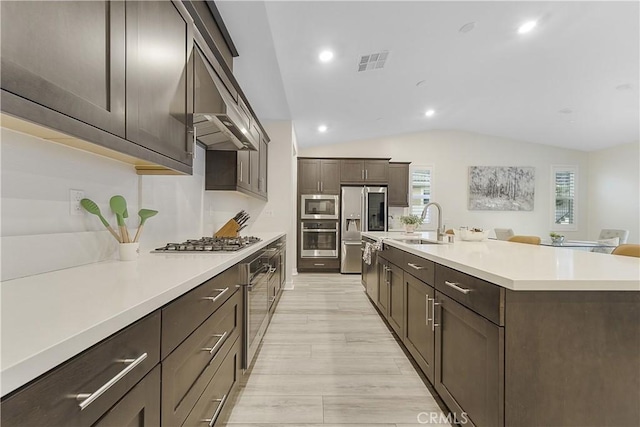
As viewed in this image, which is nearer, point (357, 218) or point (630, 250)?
point (630, 250)

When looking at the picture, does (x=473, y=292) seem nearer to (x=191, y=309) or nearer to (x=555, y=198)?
(x=191, y=309)

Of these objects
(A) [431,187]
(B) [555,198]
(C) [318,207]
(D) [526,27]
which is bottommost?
(C) [318,207]

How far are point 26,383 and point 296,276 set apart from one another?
5212 millimetres

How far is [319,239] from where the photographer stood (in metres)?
5.86

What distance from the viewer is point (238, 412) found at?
1674mm

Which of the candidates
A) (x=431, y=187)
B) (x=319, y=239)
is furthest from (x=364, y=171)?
(x=431, y=187)

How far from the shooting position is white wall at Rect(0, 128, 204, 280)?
3.21 ft

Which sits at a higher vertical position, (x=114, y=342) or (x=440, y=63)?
(x=440, y=63)

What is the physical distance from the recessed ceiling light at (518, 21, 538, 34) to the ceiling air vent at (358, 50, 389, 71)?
58.0 inches

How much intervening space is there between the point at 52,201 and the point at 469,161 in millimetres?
7854

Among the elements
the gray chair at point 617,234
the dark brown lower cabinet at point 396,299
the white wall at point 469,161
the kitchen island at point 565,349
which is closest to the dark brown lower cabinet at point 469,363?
the kitchen island at point 565,349

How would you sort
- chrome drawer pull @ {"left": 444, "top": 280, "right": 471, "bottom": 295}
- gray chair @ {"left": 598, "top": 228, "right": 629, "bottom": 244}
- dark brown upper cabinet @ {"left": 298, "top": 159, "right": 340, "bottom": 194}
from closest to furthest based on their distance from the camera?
chrome drawer pull @ {"left": 444, "top": 280, "right": 471, "bottom": 295} → gray chair @ {"left": 598, "top": 228, "right": 629, "bottom": 244} → dark brown upper cabinet @ {"left": 298, "top": 159, "right": 340, "bottom": 194}

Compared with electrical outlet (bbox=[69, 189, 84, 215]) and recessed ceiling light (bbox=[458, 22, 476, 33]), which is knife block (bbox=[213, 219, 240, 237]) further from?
recessed ceiling light (bbox=[458, 22, 476, 33])

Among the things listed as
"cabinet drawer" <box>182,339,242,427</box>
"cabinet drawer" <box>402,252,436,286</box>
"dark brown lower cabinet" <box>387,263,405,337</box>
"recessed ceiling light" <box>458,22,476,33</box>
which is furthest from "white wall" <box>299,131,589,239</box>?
"cabinet drawer" <box>182,339,242,427</box>
